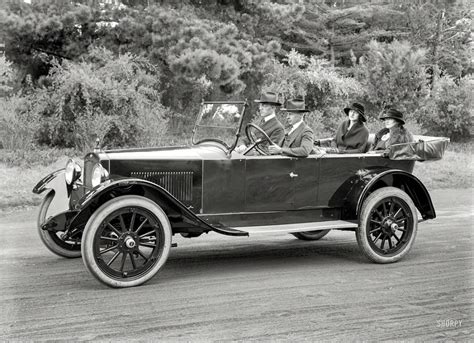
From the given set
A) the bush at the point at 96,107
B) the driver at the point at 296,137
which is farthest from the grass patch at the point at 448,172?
the driver at the point at 296,137

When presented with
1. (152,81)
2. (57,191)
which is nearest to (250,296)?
(57,191)

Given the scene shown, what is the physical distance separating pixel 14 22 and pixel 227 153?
9520mm

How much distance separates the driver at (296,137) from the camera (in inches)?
235

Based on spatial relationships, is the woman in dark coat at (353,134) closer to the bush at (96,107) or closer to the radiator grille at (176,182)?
the radiator grille at (176,182)

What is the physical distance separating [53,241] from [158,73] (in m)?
8.89

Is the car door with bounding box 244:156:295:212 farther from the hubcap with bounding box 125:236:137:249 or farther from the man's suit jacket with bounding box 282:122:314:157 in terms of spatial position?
the hubcap with bounding box 125:236:137:249

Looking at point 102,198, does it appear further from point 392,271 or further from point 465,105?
point 465,105

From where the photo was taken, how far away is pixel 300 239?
7.45m

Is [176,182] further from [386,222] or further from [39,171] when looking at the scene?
[39,171]

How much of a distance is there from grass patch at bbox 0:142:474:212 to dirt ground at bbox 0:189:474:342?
2270mm

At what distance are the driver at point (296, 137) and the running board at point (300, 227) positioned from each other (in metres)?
0.71

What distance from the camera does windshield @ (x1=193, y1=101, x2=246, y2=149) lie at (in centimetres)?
608

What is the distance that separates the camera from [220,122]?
249 inches

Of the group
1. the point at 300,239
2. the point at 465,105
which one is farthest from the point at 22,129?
the point at 465,105
